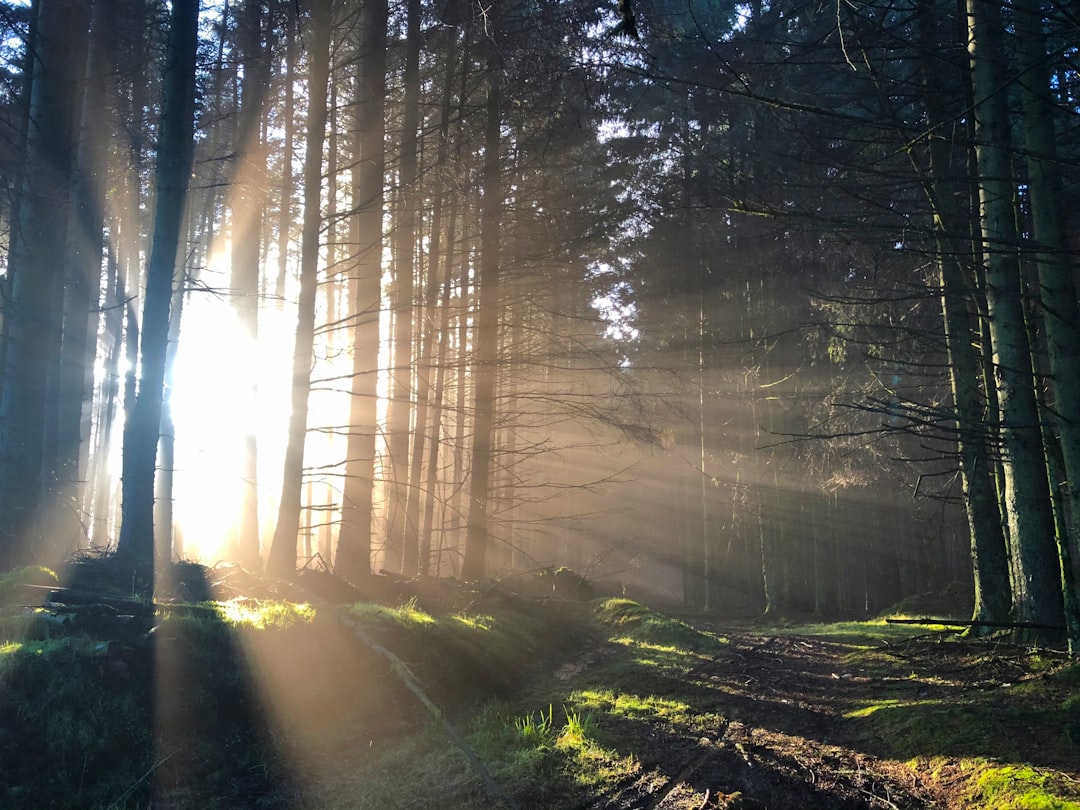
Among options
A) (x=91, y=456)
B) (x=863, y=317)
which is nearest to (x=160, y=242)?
(x=863, y=317)

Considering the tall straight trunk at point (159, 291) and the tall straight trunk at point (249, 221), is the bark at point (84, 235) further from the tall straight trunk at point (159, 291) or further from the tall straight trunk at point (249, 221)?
the tall straight trunk at point (159, 291)

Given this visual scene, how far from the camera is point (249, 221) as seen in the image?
1513 centimetres

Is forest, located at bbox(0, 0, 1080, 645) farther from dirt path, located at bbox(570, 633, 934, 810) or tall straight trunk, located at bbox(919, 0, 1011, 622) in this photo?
dirt path, located at bbox(570, 633, 934, 810)

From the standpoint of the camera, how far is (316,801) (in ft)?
14.3

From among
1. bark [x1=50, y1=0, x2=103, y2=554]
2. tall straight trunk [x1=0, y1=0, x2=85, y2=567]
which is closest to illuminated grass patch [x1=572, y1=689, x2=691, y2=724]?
tall straight trunk [x1=0, y1=0, x2=85, y2=567]

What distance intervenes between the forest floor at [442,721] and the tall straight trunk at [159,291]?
28.8 inches

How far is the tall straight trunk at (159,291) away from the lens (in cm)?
778

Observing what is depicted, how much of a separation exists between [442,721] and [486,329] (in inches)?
354

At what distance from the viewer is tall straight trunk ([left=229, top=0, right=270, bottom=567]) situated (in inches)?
532

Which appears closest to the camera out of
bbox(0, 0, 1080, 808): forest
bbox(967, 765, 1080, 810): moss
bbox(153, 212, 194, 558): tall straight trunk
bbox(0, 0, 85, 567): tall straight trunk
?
bbox(967, 765, 1080, 810): moss

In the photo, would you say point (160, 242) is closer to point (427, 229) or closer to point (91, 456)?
point (427, 229)

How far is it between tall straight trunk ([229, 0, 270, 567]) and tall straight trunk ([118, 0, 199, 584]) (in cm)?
476

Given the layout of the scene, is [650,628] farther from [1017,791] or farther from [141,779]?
[141,779]

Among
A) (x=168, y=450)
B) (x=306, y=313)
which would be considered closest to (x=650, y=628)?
(x=306, y=313)
